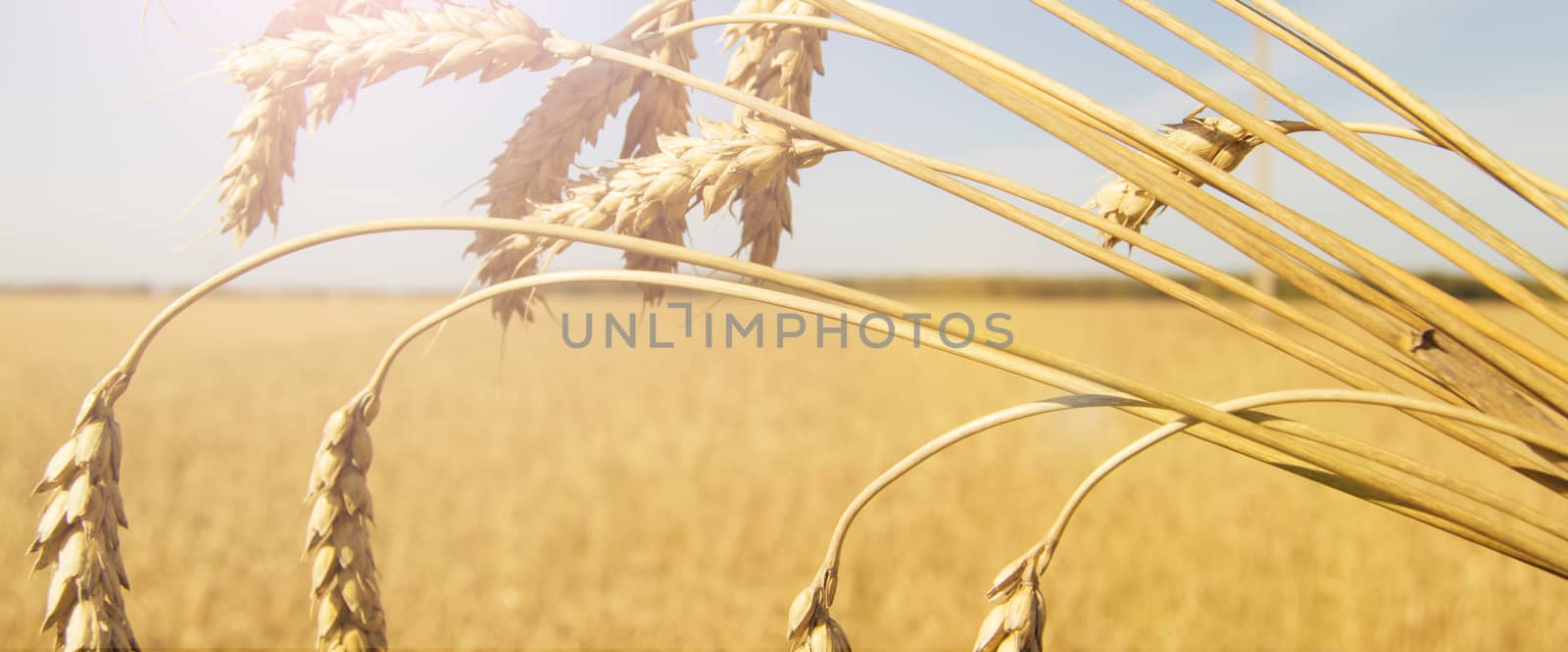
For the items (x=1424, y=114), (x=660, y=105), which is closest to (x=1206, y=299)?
(x=1424, y=114)

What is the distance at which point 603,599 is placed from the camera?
3.85 m

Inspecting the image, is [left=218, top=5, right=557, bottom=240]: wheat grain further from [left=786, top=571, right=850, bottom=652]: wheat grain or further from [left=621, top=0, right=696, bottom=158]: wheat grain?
[left=786, top=571, right=850, bottom=652]: wheat grain

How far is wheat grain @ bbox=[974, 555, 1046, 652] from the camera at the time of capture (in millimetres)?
430

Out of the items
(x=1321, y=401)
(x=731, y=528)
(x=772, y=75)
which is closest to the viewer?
(x=1321, y=401)

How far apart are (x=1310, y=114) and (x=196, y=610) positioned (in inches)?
175

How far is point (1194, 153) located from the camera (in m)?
0.49

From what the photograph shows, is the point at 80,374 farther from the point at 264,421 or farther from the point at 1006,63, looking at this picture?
the point at 1006,63

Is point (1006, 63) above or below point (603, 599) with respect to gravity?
above

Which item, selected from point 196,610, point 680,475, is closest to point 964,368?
point 680,475

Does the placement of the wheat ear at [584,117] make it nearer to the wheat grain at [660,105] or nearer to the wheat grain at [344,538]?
the wheat grain at [660,105]

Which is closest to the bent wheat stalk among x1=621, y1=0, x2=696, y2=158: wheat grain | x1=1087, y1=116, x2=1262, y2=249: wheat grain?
x1=1087, y1=116, x2=1262, y2=249: wheat grain

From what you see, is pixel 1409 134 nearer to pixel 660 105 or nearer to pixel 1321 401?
pixel 1321 401

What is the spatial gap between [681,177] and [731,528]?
13.9 feet

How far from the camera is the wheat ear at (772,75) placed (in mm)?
583
